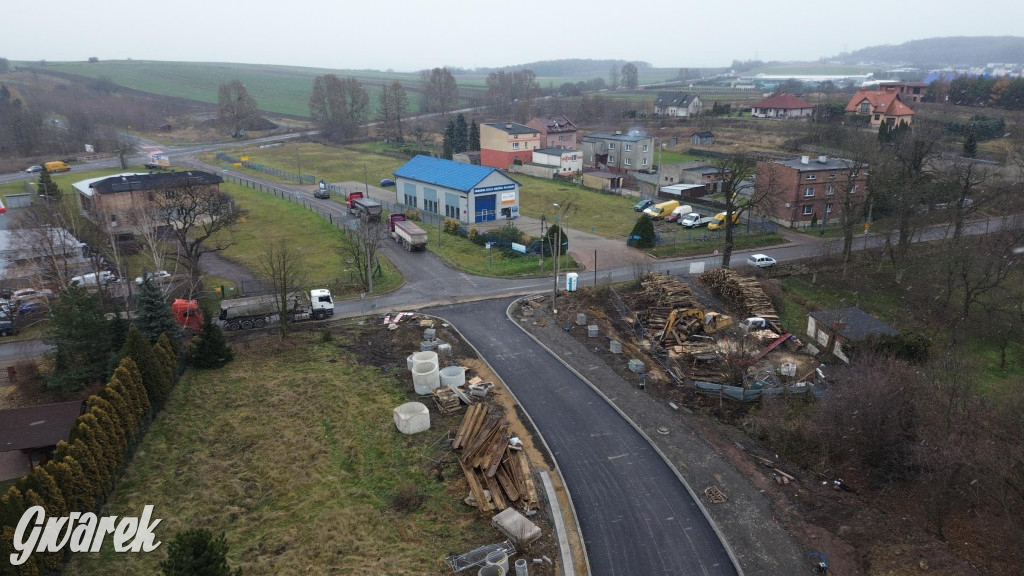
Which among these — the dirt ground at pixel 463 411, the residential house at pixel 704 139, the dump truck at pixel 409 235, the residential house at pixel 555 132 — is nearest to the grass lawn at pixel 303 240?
the dump truck at pixel 409 235

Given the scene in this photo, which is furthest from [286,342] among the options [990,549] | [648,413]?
[990,549]

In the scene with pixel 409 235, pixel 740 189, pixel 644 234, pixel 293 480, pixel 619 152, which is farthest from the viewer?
pixel 619 152

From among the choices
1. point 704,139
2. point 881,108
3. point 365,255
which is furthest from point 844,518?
point 881,108

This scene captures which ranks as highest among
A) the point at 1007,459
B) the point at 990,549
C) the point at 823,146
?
the point at 823,146

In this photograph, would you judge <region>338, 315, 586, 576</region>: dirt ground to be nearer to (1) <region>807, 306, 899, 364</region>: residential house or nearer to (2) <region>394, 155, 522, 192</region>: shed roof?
(1) <region>807, 306, 899, 364</region>: residential house

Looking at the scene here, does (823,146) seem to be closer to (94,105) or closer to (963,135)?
(963,135)

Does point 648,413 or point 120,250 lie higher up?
point 120,250

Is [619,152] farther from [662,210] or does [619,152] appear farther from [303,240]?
[303,240]
